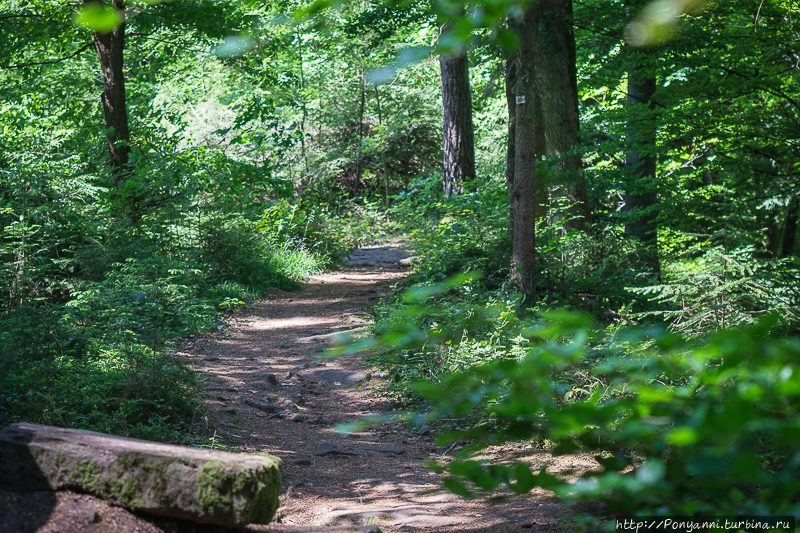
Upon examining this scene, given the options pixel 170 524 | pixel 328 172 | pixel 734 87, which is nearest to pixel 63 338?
pixel 170 524

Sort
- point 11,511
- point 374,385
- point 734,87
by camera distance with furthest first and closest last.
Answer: point 734,87, point 374,385, point 11,511

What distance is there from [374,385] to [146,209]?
6151 millimetres

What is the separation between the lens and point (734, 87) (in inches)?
320

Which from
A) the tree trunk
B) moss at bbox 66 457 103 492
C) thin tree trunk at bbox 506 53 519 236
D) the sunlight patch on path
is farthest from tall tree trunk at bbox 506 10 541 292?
the tree trunk

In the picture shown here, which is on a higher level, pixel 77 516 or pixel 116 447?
pixel 116 447

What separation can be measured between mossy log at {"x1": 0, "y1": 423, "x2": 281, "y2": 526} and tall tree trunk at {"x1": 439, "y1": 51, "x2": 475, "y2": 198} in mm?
10285

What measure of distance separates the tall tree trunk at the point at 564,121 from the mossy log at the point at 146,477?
6640 millimetres

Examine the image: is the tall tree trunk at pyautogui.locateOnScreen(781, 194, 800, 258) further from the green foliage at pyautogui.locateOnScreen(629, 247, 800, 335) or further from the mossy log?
the mossy log

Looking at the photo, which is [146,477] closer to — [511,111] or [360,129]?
[511,111]

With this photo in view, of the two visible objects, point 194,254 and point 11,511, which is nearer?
point 11,511

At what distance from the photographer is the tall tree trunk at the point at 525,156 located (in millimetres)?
7023

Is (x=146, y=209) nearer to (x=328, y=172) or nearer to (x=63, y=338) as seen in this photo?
(x=63, y=338)

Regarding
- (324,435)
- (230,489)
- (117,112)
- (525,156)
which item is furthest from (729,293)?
(117,112)

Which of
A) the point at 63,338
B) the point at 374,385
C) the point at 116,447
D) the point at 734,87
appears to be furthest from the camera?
the point at 734,87
